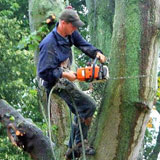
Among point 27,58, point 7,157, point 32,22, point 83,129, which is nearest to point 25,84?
point 27,58

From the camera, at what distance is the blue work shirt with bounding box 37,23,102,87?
13.5ft

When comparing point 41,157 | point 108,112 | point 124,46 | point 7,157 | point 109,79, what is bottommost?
point 7,157

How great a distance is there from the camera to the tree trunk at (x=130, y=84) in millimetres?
4156

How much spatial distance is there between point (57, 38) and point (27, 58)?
6.98m

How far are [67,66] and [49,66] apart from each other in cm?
43

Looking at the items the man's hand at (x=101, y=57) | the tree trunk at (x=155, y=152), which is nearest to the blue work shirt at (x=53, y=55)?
the man's hand at (x=101, y=57)

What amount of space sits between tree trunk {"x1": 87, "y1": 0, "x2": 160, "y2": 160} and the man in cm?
20

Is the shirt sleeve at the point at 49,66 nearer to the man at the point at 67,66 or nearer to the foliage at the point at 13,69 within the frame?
the man at the point at 67,66

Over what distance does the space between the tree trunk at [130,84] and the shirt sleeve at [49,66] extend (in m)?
0.50

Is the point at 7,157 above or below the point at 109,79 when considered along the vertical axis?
below

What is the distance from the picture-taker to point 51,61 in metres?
4.14

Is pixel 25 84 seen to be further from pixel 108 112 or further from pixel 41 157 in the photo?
pixel 108 112

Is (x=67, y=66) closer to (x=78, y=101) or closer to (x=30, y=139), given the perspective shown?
(x=78, y=101)

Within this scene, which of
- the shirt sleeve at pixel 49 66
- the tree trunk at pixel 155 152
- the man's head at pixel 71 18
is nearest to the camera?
the shirt sleeve at pixel 49 66
